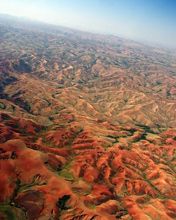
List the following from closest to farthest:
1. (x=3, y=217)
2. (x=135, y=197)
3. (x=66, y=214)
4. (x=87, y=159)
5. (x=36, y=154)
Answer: (x=3, y=217) < (x=66, y=214) < (x=135, y=197) < (x=36, y=154) < (x=87, y=159)

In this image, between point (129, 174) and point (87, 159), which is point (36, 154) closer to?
point (87, 159)

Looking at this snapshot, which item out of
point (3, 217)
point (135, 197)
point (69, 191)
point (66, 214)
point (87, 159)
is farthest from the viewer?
point (87, 159)

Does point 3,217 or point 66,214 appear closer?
point 3,217

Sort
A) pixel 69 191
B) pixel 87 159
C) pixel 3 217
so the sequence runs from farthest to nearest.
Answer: pixel 87 159, pixel 69 191, pixel 3 217

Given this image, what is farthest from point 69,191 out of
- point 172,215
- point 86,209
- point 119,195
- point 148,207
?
point 172,215

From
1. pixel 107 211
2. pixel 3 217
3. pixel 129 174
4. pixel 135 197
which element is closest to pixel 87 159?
pixel 129 174

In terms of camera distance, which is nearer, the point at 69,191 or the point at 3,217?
the point at 3,217

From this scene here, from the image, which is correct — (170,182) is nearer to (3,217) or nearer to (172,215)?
(172,215)

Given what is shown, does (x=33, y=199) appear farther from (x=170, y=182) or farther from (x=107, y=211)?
(x=170, y=182)

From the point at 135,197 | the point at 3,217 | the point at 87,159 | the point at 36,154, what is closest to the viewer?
the point at 3,217
